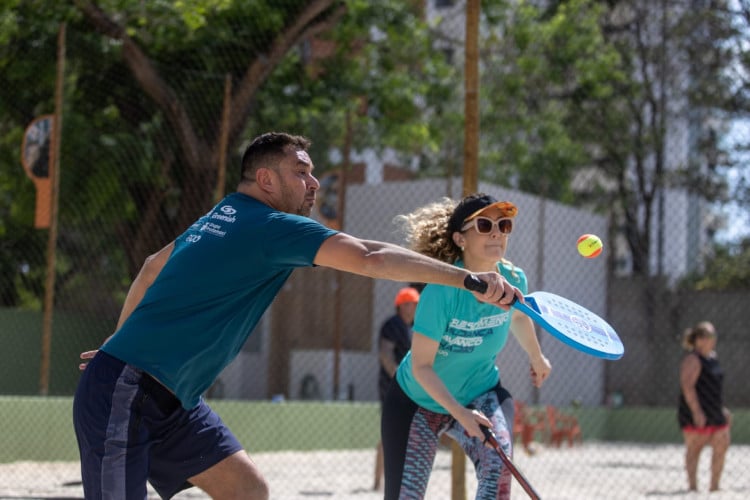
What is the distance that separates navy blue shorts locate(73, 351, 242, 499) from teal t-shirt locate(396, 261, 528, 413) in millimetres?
1276

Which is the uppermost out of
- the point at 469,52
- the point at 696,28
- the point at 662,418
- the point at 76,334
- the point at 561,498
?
the point at 696,28

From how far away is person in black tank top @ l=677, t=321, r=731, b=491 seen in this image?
32.4 ft

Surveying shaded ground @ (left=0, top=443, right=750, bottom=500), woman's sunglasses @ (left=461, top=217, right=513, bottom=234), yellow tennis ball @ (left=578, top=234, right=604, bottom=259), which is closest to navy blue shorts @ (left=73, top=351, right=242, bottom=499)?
woman's sunglasses @ (left=461, top=217, right=513, bottom=234)

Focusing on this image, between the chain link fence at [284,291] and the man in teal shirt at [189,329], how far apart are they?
10.4 feet

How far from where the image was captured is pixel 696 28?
21422 millimetres

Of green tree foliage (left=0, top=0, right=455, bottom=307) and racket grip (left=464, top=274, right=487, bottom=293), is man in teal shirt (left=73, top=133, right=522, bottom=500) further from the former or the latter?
green tree foliage (left=0, top=0, right=455, bottom=307)

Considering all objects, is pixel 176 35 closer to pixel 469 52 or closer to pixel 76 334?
pixel 76 334

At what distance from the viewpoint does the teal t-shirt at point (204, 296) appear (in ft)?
10.7

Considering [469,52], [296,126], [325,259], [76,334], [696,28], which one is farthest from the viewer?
[696,28]

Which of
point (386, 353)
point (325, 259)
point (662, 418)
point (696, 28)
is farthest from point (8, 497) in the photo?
point (696, 28)

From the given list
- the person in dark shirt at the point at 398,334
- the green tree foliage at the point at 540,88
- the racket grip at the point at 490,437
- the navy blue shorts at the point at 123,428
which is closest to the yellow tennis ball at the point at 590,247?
the racket grip at the point at 490,437

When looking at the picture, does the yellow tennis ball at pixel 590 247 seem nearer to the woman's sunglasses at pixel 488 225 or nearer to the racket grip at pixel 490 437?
the woman's sunglasses at pixel 488 225

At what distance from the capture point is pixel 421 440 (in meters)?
4.41

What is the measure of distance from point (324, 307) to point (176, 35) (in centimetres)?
498
